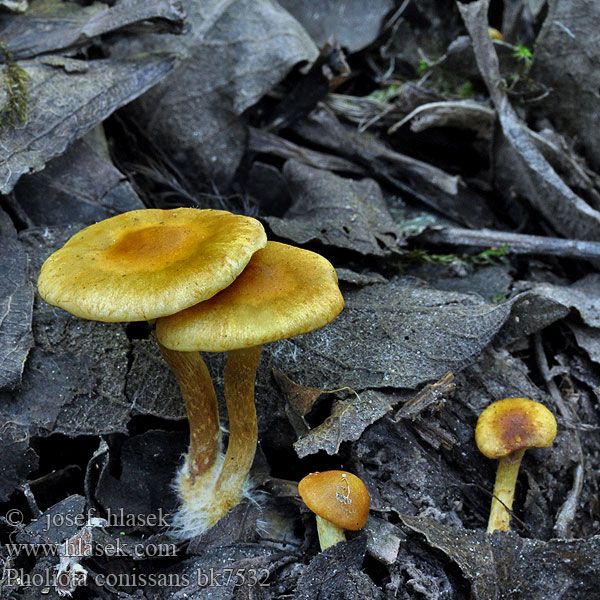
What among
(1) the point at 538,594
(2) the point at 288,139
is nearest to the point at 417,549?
(1) the point at 538,594

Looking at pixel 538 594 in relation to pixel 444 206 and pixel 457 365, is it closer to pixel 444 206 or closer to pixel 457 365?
pixel 457 365

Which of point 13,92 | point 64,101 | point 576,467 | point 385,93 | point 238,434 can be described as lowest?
point 576,467

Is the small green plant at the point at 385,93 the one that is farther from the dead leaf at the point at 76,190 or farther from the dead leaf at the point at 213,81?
the dead leaf at the point at 76,190

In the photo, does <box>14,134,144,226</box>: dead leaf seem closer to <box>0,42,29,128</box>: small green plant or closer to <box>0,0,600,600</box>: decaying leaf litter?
<box>0,0,600,600</box>: decaying leaf litter

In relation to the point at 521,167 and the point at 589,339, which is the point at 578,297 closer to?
the point at 589,339

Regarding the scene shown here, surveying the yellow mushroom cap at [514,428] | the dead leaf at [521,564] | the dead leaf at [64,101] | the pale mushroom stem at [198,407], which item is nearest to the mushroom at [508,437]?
the yellow mushroom cap at [514,428]

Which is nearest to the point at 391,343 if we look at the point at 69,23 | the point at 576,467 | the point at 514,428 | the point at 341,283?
the point at 341,283
